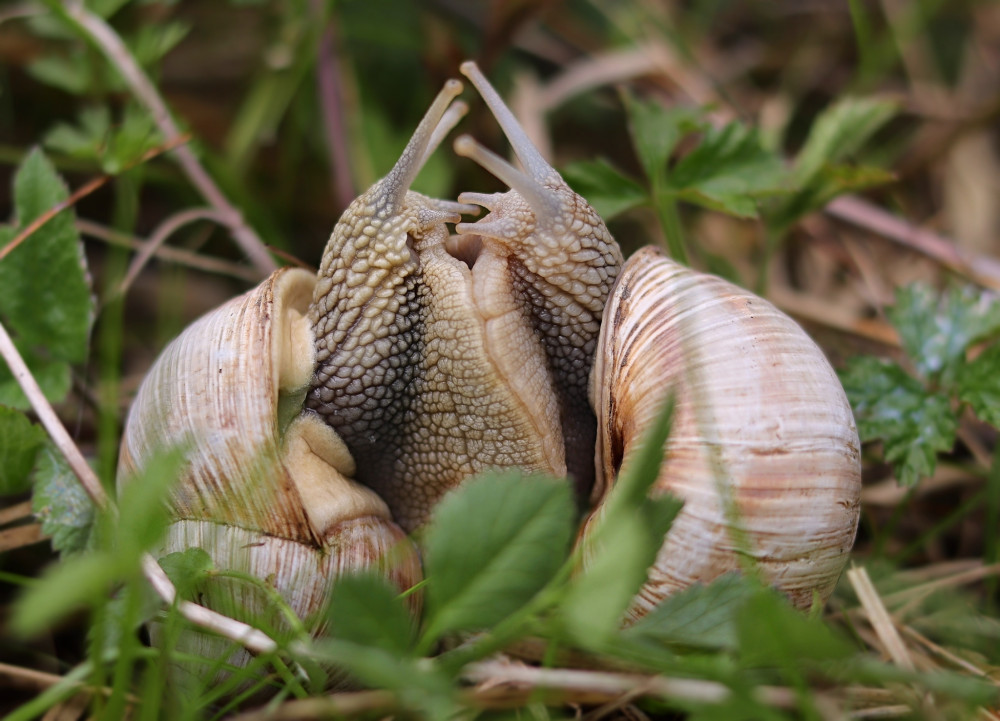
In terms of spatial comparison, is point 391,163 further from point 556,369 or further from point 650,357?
point 650,357

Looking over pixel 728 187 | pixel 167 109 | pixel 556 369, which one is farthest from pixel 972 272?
pixel 167 109

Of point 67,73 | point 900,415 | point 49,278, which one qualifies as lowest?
point 900,415

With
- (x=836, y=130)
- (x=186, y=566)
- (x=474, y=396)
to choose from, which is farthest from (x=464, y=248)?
(x=836, y=130)

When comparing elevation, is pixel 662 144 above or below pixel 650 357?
above

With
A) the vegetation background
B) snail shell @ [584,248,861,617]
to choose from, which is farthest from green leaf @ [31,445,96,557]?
snail shell @ [584,248,861,617]

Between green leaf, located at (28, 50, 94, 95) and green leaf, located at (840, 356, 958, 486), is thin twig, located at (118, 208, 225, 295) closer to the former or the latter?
green leaf, located at (28, 50, 94, 95)

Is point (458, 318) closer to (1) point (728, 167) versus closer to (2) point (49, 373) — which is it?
(1) point (728, 167)

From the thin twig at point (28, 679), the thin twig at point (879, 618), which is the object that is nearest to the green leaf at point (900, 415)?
the thin twig at point (879, 618)

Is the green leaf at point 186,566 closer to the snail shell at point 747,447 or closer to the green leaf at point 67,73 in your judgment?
the snail shell at point 747,447
